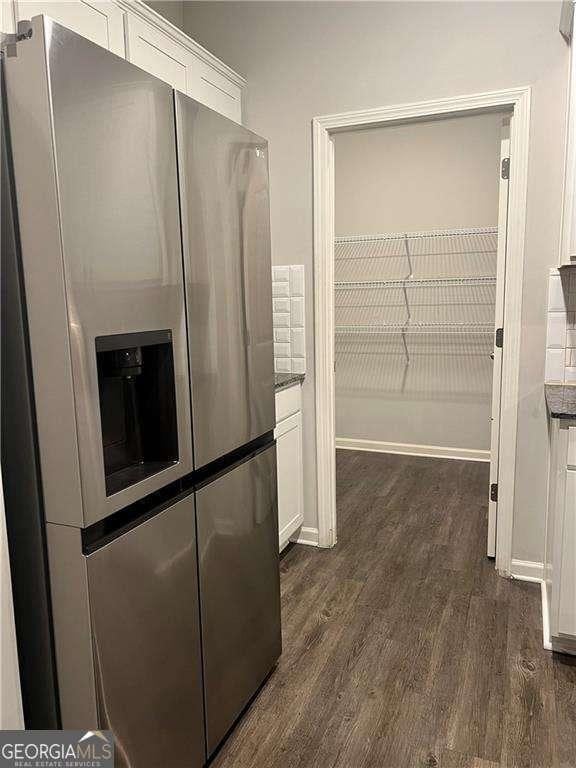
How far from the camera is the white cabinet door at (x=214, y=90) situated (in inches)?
95.0

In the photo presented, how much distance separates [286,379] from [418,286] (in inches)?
88.0

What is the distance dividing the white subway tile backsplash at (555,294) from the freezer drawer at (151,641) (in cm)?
180

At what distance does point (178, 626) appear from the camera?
1.37 metres

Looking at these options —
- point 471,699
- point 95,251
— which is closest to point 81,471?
point 95,251

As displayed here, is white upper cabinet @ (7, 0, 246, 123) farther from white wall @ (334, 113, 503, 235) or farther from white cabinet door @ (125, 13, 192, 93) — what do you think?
white wall @ (334, 113, 503, 235)

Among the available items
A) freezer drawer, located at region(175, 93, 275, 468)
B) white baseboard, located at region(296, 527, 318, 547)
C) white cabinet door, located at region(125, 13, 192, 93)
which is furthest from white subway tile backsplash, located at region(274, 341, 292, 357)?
white cabinet door, located at region(125, 13, 192, 93)

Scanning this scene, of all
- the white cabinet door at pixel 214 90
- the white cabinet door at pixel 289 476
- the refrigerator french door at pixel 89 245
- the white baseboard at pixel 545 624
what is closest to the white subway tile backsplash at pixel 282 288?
the white cabinet door at pixel 289 476

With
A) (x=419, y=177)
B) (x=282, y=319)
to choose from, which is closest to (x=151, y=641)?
(x=282, y=319)

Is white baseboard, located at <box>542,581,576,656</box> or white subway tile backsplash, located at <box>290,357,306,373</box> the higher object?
white subway tile backsplash, located at <box>290,357,306,373</box>

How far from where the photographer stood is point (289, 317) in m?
2.89

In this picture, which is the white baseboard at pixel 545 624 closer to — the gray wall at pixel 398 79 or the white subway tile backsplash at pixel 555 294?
the gray wall at pixel 398 79

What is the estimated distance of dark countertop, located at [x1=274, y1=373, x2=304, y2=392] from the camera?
260 centimetres

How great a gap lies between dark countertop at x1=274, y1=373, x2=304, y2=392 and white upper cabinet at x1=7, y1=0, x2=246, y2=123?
1278 millimetres

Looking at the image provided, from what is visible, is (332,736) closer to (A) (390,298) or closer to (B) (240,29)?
(B) (240,29)
